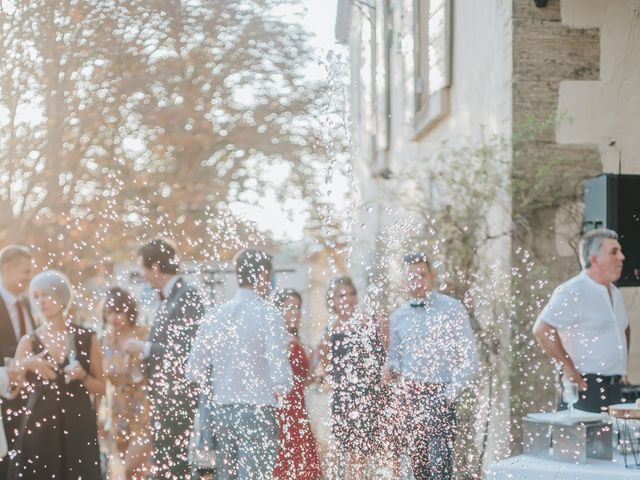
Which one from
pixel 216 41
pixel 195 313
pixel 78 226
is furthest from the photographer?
pixel 216 41

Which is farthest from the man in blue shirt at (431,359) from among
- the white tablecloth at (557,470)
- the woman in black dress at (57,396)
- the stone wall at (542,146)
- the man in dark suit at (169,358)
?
the white tablecloth at (557,470)

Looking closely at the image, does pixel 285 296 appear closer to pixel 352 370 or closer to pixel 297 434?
pixel 352 370

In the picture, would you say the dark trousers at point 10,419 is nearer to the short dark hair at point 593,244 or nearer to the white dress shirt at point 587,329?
the white dress shirt at point 587,329

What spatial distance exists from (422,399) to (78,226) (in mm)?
8289

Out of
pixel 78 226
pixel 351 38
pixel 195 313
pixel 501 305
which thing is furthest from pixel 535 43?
pixel 351 38

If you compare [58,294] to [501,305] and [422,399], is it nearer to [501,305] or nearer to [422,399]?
[422,399]

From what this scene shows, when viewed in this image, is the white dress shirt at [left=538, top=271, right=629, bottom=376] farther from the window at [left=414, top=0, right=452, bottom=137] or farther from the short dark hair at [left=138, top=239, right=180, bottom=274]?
the window at [left=414, top=0, right=452, bottom=137]

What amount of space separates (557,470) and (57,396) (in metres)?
2.84

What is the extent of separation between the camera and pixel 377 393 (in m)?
6.76

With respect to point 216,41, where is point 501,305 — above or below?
below

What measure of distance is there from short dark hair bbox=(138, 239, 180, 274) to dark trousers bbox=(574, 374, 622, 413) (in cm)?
222

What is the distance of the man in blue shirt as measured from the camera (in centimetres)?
587

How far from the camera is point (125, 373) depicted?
20.0 ft

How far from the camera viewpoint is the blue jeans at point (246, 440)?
17.8ft
